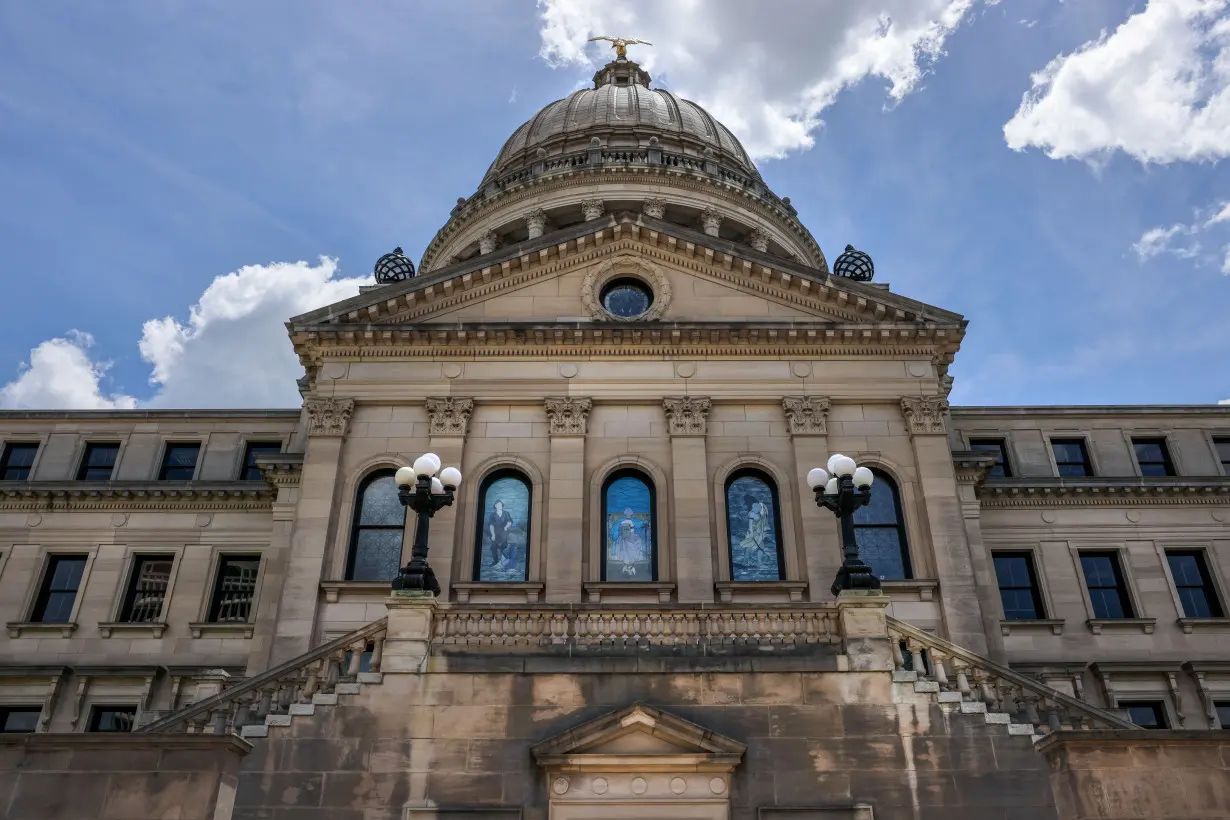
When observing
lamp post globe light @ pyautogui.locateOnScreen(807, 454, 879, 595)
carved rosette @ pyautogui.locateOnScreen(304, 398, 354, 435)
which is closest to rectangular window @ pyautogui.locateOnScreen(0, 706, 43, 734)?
carved rosette @ pyautogui.locateOnScreen(304, 398, 354, 435)

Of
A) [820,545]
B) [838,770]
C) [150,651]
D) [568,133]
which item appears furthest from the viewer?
[568,133]

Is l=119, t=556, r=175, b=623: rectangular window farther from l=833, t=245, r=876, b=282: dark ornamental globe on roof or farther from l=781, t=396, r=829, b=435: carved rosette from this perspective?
l=833, t=245, r=876, b=282: dark ornamental globe on roof

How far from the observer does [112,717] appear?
28.5m

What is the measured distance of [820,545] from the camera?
24328 mm

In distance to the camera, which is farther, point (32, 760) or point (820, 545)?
point (820, 545)

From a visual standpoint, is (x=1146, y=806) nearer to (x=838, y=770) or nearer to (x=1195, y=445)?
(x=838, y=770)

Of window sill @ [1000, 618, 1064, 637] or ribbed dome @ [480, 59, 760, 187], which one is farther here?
ribbed dome @ [480, 59, 760, 187]

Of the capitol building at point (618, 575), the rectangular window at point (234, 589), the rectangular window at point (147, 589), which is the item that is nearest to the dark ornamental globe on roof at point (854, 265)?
the capitol building at point (618, 575)

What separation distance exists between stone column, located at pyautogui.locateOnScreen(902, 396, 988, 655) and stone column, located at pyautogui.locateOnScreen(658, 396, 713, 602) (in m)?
5.57

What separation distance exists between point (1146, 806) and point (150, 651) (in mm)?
26777

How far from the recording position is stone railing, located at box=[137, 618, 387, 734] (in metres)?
16.0

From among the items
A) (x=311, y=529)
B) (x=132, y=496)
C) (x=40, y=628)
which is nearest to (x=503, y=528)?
(x=311, y=529)

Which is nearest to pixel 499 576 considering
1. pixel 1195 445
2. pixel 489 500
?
pixel 489 500

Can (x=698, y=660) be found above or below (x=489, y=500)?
below
